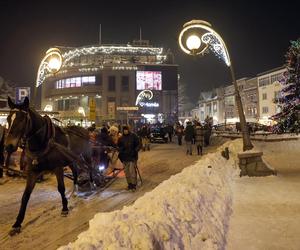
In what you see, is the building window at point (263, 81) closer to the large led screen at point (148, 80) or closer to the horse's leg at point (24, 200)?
the large led screen at point (148, 80)

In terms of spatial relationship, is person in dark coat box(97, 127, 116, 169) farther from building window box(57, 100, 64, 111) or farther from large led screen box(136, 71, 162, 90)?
building window box(57, 100, 64, 111)

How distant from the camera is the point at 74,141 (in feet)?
31.9

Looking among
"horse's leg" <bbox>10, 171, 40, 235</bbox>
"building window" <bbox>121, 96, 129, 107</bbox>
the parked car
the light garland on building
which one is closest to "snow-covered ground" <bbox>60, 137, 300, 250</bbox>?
"horse's leg" <bbox>10, 171, 40, 235</bbox>

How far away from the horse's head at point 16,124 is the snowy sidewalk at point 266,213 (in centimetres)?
387

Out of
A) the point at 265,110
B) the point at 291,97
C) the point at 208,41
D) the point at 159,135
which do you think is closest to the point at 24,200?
the point at 208,41

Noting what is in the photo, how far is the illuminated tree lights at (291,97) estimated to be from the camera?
2680cm

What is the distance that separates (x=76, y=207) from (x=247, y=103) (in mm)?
84711

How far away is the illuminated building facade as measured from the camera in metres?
74.6

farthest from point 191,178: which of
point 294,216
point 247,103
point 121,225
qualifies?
point 247,103

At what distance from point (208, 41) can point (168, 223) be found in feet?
30.1

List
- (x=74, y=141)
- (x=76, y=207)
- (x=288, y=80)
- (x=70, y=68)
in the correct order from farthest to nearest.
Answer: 1. (x=70, y=68)
2. (x=288, y=80)
3. (x=74, y=141)
4. (x=76, y=207)

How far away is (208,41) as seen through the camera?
12.6 metres

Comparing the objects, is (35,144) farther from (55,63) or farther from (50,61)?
(50,61)

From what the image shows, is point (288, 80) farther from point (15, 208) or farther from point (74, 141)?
point (15, 208)
